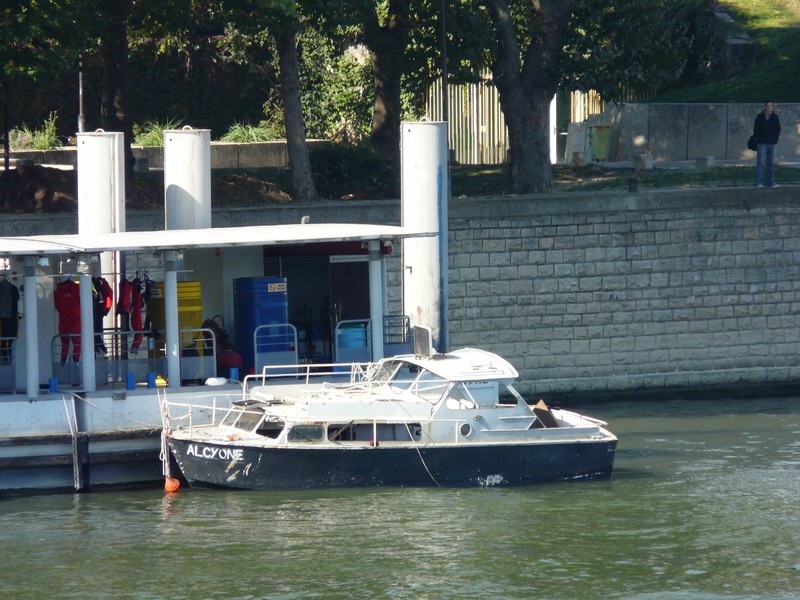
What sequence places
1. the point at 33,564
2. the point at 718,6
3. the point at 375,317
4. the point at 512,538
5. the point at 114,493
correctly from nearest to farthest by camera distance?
the point at 33,564 → the point at 512,538 → the point at 114,493 → the point at 375,317 → the point at 718,6

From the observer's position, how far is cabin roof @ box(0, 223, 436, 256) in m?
18.2

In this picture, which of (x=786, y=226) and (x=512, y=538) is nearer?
(x=512, y=538)

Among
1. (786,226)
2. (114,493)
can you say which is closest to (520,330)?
(786,226)

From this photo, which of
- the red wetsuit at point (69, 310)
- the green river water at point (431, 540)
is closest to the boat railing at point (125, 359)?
the red wetsuit at point (69, 310)

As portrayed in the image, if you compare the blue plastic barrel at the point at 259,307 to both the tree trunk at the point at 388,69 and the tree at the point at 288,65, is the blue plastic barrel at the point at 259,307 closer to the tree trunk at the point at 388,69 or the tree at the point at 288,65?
the tree at the point at 288,65

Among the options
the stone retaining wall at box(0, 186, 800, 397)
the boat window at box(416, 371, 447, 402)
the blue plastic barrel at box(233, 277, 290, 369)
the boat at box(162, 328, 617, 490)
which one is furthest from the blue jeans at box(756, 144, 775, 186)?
the blue plastic barrel at box(233, 277, 290, 369)

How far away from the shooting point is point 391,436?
720 inches

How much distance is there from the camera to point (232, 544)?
52.0ft

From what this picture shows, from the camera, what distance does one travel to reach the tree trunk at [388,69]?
104 ft

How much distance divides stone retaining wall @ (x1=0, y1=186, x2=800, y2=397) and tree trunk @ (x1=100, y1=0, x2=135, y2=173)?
5821mm

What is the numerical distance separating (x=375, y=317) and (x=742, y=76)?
76.6ft

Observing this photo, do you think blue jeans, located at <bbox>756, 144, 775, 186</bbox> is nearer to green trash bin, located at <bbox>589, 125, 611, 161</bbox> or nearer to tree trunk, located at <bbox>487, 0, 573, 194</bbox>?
tree trunk, located at <bbox>487, 0, 573, 194</bbox>

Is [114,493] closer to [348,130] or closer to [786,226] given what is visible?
[786,226]

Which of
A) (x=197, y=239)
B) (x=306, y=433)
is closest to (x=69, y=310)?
(x=197, y=239)
